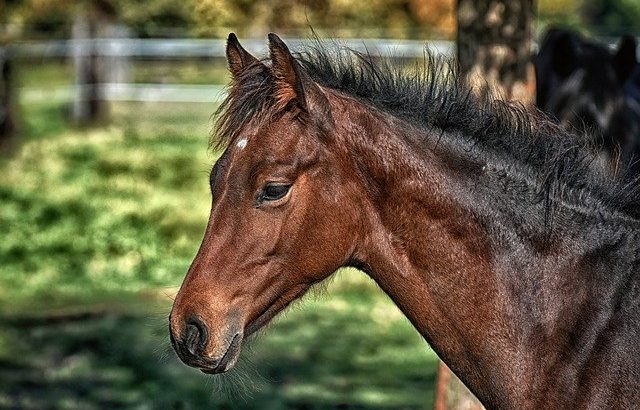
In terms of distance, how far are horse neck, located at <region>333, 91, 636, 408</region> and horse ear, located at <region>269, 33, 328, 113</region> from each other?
0.11 m

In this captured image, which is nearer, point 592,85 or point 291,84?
point 291,84

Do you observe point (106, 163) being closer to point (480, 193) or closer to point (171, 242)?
point (171, 242)

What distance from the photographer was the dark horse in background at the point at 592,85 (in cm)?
808

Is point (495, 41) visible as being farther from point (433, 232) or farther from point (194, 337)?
point (194, 337)

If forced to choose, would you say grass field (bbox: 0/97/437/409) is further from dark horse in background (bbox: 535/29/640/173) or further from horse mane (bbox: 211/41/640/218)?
dark horse in background (bbox: 535/29/640/173)

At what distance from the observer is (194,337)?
133 inches

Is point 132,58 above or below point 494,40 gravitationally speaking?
below

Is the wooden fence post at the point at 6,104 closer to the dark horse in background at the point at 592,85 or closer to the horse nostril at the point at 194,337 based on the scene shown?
the dark horse in background at the point at 592,85

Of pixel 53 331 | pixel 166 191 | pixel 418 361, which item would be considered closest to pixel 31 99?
pixel 166 191

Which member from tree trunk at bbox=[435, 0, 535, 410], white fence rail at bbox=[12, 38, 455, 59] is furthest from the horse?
white fence rail at bbox=[12, 38, 455, 59]

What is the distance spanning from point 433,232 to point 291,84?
2.08 feet

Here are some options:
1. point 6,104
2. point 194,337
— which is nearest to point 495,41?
point 194,337

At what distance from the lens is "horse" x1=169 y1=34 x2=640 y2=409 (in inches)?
134

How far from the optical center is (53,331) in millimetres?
9453
